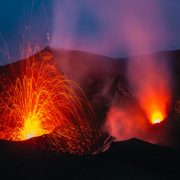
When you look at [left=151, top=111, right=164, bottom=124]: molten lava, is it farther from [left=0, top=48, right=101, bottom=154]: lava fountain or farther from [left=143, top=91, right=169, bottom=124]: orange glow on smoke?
[left=0, top=48, right=101, bottom=154]: lava fountain

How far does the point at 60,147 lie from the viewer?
1067 inches

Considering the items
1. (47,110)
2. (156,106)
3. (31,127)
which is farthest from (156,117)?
(31,127)

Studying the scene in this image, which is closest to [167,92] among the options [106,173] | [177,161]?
[177,161]

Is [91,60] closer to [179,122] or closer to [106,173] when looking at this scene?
[179,122]

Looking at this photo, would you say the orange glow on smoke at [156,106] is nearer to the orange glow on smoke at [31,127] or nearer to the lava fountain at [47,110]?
the lava fountain at [47,110]

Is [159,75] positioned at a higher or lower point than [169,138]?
higher

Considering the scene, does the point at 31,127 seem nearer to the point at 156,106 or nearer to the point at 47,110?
the point at 47,110

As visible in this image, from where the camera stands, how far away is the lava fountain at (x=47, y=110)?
2948 cm

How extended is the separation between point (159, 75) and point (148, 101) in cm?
419

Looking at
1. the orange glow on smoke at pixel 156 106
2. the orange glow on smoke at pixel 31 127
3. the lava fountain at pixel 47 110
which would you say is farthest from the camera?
the orange glow on smoke at pixel 156 106

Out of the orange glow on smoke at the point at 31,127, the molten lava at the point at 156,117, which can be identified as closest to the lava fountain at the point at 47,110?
the orange glow on smoke at the point at 31,127

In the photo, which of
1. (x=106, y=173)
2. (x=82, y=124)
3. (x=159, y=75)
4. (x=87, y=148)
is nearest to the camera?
(x=106, y=173)

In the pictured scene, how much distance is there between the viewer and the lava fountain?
2948 cm

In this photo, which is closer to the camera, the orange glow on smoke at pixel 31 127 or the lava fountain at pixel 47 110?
the orange glow on smoke at pixel 31 127
